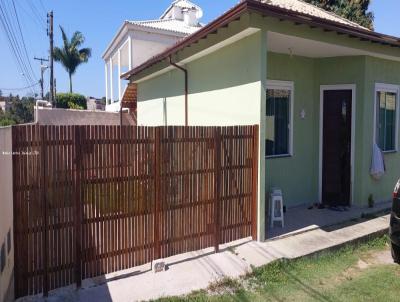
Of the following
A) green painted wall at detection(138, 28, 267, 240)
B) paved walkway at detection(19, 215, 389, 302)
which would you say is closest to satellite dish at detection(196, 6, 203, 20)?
green painted wall at detection(138, 28, 267, 240)

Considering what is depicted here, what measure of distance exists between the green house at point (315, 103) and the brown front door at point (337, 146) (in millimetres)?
21

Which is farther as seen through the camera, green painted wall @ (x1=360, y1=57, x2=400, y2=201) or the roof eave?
green painted wall @ (x1=360, y1=57, x2=400, y2=201)

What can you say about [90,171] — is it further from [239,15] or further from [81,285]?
[239,15]

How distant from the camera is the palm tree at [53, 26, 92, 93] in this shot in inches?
1656

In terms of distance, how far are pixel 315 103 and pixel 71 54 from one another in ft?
133

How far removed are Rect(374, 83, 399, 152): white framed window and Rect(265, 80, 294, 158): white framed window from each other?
2.09m

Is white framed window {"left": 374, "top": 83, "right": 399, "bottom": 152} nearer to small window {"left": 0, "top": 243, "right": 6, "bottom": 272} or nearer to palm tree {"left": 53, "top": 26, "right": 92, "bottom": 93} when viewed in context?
small window {"left": 0, "top": 243, "right": 6, "bottom": 272}

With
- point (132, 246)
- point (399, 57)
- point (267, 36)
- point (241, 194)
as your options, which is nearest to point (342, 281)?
point (241, 194)

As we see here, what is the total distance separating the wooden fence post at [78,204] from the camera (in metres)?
4.25

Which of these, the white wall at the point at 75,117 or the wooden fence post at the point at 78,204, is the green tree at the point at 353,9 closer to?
the white wall at the point at 75,117

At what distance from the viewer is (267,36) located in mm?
5887

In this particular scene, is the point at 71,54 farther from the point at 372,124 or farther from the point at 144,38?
the point at 372,124

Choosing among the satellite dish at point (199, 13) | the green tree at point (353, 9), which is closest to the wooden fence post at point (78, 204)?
the green tree at point (353, 9)

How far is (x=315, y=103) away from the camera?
816 cm
